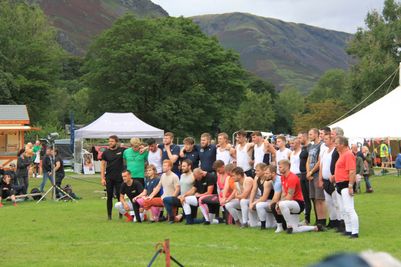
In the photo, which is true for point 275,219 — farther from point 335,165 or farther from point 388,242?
point 388,242

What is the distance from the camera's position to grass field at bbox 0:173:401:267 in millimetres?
9297

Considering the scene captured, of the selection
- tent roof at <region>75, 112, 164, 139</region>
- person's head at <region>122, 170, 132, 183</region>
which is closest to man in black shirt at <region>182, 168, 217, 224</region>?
person's head at <region>122, 170, 132, 183</region>

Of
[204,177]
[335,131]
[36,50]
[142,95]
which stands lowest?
[204,177]

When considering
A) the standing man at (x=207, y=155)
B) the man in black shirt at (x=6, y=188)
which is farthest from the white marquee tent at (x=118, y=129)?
the standing man at (x=207, y=155)

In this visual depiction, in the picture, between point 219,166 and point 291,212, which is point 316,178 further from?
point 219,166

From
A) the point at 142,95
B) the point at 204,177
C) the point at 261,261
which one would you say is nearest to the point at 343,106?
the point at 142,95

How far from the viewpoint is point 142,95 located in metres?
59.1

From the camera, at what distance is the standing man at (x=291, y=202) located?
12062 mm

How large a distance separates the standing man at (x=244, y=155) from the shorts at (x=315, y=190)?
181 cm

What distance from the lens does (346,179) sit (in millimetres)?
11328

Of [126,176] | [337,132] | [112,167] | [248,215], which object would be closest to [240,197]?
[248,215]

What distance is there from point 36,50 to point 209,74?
1468 cm

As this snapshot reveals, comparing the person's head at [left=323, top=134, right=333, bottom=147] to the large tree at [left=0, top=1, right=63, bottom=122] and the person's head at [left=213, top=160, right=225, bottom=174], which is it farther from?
the large tree at [left=0, top=1, right=63, bottom=122]

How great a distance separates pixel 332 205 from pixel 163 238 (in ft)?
10.2
